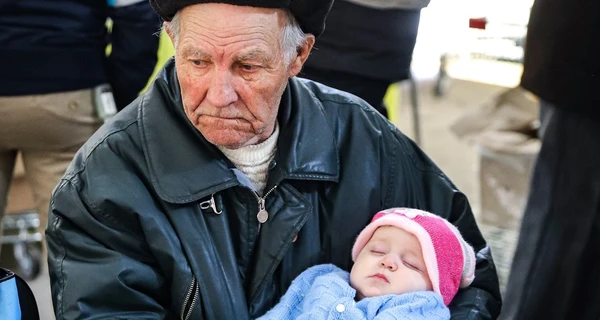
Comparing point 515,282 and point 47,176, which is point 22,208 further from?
point 515,282

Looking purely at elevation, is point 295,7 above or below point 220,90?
above

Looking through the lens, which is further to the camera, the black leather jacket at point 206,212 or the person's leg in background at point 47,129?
the person's leg in background at point 47,129

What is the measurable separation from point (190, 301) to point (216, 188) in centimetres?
23

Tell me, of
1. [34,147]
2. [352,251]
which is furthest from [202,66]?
[34,147]

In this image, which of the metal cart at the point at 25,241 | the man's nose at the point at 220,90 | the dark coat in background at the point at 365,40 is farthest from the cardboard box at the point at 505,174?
the man's nose at the point at 220,90

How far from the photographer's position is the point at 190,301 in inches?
61.0

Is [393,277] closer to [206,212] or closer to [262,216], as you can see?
[262,216]

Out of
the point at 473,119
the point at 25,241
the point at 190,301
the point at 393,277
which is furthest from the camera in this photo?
the point at 473,119

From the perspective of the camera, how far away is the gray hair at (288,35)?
1.51 m

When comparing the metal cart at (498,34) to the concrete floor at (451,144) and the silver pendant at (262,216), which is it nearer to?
the concrete floor at (451,144)

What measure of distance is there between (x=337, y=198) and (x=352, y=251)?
0.12 metres

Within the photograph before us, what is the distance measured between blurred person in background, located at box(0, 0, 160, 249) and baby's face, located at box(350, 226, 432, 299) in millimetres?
1053

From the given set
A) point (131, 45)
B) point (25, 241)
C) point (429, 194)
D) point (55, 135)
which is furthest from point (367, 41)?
point (25, 241)

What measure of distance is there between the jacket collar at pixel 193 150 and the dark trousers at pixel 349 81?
0.58m
